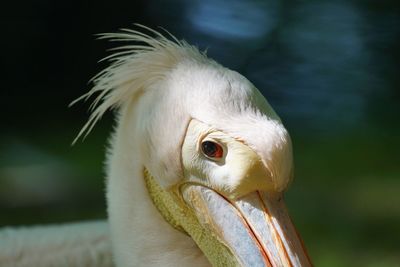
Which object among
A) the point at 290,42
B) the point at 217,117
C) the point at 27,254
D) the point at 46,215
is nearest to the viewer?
the point at 217,117

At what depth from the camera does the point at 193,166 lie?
206cm

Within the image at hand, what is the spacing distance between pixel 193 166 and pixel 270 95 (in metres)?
2.86

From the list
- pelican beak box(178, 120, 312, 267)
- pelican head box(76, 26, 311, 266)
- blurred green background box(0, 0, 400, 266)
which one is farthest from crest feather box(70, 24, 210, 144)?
blurred green background box(0, 0, 400, 266)

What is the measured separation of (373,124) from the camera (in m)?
4.96

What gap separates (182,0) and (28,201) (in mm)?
1633

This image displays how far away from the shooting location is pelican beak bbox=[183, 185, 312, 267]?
1.98 m

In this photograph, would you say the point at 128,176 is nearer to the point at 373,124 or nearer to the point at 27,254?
the point at 27,254

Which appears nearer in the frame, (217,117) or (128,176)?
(217,117)

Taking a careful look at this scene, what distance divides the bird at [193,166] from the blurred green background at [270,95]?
A: 193cm

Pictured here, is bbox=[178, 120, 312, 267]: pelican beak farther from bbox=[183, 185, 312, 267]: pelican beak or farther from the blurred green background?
the blurred green background

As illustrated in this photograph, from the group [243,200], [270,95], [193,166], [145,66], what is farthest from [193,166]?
[270,95]

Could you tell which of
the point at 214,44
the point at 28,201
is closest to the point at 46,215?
the point at 28,201

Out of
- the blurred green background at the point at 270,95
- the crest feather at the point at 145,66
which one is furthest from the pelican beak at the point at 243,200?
the blurred green background at the point at 270,95

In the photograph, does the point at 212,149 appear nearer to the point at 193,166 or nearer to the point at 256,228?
the point at 193,166
